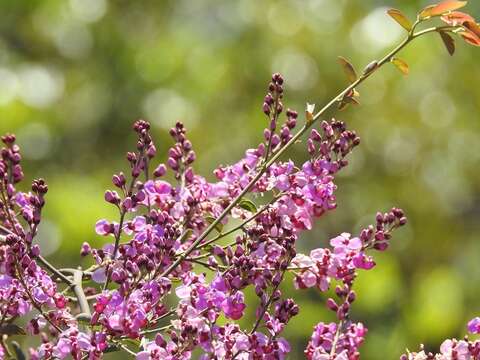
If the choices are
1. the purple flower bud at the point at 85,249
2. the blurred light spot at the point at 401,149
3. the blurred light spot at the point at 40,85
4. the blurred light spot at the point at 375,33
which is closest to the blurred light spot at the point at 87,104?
the blurred light spot at the point at 40,85

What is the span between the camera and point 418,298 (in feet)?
45.1

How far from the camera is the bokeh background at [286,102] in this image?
1472cm

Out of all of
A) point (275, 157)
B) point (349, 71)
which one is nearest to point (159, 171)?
point (275, 157)

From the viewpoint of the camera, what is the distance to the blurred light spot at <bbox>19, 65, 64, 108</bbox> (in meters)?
15.2

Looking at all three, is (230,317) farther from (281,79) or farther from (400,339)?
(400,339)

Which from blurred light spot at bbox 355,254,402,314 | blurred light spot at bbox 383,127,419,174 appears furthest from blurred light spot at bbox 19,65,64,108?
blurred light spot at bbox 355,254,402,314

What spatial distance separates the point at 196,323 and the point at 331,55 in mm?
14858

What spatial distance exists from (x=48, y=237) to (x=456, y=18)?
11048mm

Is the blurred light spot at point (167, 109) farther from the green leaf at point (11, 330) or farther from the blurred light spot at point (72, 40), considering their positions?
the green leaf at point (11, 330)

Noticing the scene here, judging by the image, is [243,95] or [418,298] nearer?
[418,298]

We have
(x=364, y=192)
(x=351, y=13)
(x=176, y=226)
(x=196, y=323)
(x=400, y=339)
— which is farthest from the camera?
(x=351, y=13)

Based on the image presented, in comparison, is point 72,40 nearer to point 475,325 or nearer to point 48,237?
point 48,237

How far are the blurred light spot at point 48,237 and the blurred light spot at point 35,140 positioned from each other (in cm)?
159

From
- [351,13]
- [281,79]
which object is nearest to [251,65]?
[351,13]
